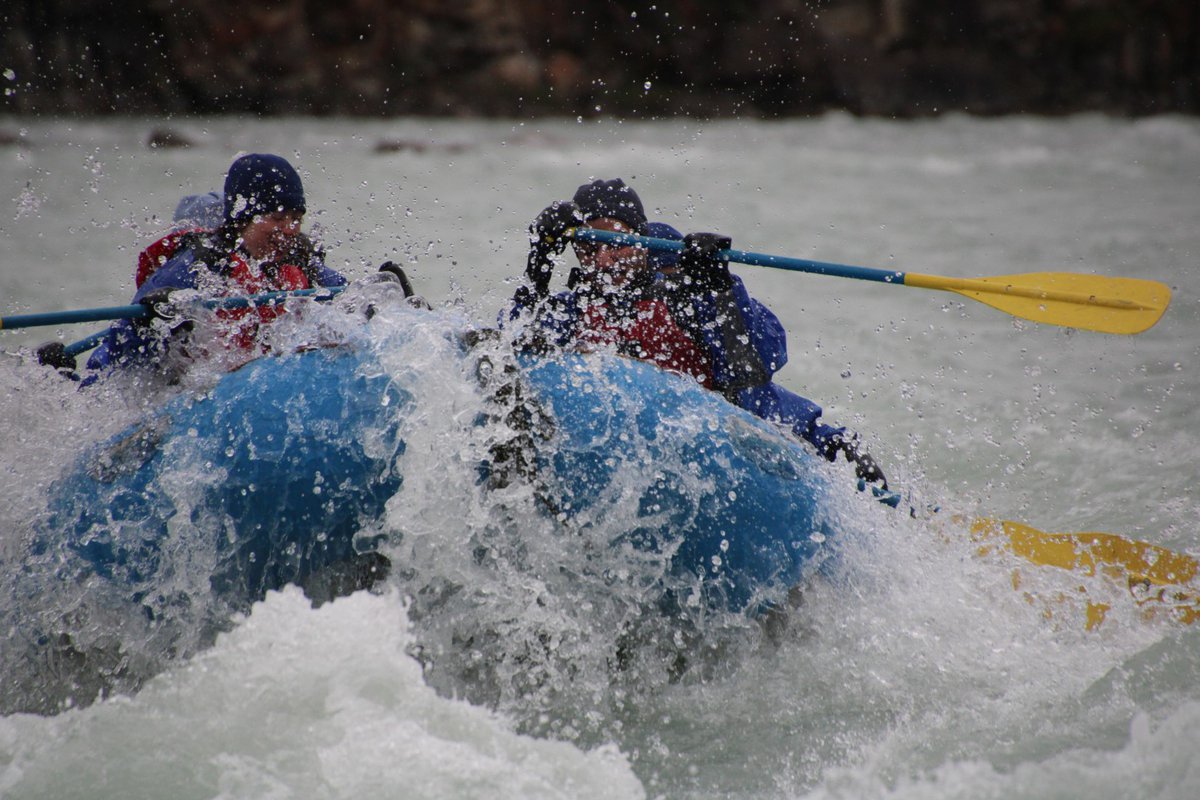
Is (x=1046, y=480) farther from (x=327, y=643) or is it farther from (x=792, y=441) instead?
(x=327, y=643)

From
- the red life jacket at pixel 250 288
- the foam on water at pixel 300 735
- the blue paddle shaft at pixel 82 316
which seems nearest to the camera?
the foam on water at pixel 300 735

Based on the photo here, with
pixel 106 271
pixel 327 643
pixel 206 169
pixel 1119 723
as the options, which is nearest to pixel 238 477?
pixel 327 643

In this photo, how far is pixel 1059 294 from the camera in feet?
13.5

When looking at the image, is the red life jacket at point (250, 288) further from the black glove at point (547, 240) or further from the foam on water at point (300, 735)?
the foam on water at point (300, 735)

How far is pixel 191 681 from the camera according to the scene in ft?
10.1

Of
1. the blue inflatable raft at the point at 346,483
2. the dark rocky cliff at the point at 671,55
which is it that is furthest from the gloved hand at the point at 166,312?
the dark rocky cliff at the point at 671,55

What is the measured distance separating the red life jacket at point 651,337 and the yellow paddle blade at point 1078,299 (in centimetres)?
88

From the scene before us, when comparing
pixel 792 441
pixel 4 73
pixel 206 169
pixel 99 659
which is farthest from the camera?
pixel 4 73

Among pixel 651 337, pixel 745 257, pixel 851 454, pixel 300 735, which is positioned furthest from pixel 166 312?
pixel 851 454

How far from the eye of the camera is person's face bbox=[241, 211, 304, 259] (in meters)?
3.97

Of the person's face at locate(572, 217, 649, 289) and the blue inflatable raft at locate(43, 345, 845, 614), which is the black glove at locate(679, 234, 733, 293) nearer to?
the person's face at locate(572, 217, 649, 289)

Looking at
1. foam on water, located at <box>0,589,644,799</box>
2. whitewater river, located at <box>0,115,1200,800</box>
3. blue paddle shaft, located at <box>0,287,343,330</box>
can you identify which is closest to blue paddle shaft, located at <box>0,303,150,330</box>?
blue paddle shaft, located at <box>0,287,343,330</box>

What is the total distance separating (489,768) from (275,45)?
17.8 m

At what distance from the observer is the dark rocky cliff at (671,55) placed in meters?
18.2
